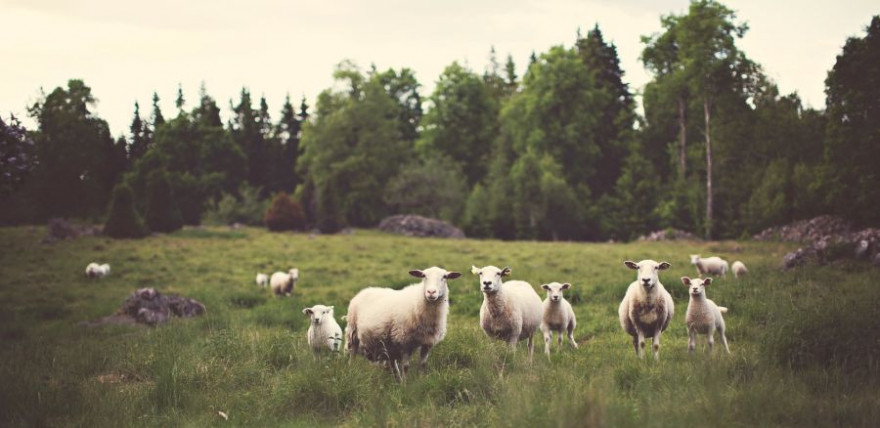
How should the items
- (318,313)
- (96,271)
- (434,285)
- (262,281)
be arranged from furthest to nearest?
(96,271)
(262,281)
(318,313)
(434,285)

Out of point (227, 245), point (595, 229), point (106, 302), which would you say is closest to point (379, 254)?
point (227, 245)

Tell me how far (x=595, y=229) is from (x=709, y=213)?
35.4 feet

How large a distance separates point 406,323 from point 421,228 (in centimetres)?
3435

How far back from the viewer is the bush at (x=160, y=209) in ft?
119

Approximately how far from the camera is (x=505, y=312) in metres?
8.80

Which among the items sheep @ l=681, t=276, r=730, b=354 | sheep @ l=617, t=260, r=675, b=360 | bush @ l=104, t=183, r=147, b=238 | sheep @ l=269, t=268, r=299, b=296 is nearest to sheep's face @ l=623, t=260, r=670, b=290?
sheep @ l=617, t=260, r=675, b=360

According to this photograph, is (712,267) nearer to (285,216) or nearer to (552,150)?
(285,216)

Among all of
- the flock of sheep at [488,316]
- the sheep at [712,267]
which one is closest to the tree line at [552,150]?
the sheep at [712,267]

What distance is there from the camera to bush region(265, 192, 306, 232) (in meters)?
41.8

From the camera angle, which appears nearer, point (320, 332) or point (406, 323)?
point (406, 323)

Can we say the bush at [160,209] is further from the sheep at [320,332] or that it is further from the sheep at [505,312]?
the sheep at [505,312]

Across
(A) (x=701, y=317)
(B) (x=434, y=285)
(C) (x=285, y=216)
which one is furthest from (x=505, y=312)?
(C) (x=285, y=216)

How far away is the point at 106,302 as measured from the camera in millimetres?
16250

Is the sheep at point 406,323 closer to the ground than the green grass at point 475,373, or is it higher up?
higher up
